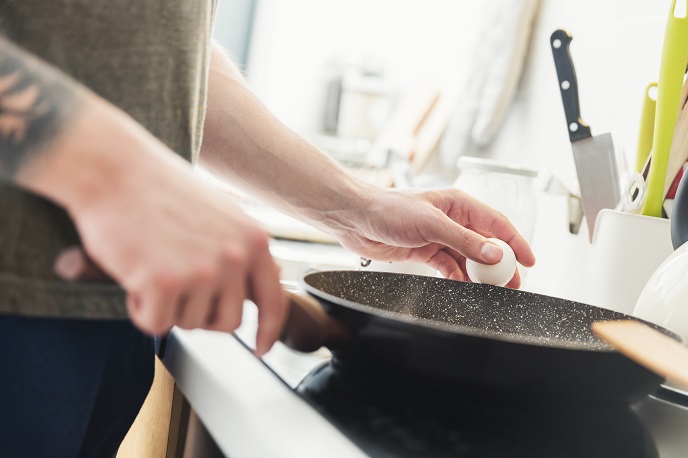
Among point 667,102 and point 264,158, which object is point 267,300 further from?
point 667,102

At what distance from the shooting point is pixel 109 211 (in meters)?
0.32

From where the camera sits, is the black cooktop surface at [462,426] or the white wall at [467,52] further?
the white wall at [467,52]

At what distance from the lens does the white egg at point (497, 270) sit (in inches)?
27.5

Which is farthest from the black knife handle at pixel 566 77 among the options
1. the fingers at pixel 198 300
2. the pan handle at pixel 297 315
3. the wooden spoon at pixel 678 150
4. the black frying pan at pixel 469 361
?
the fingers at pixel 198 300

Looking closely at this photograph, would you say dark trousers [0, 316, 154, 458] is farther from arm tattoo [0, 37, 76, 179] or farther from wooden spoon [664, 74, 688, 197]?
wooden spoon [664, 74, 688, 197]

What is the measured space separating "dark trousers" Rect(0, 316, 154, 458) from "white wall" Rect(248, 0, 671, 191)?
2.70 ft

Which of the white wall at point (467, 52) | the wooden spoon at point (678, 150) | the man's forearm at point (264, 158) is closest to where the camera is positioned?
the man's forearm at point (264, 158)

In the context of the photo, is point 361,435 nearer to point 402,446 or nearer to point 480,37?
point 402,446

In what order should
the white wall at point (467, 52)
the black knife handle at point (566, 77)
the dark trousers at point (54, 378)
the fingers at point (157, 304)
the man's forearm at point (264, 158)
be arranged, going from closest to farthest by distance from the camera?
the fingers at point (157, 304)
the dark trousers at point (54, 378)
the man's forearm at point (264, 158)
the black knife handle at point (566, 77)
the white wall at point (467, 52)

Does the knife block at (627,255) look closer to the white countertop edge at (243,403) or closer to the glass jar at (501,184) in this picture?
the glass jar at (501,184)

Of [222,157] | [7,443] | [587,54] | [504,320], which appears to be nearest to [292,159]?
[222,157]

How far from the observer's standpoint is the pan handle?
385mm

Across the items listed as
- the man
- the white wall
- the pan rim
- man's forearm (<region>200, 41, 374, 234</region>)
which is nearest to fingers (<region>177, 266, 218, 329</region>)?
the man

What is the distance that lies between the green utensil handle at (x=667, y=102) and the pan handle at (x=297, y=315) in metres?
0.45
